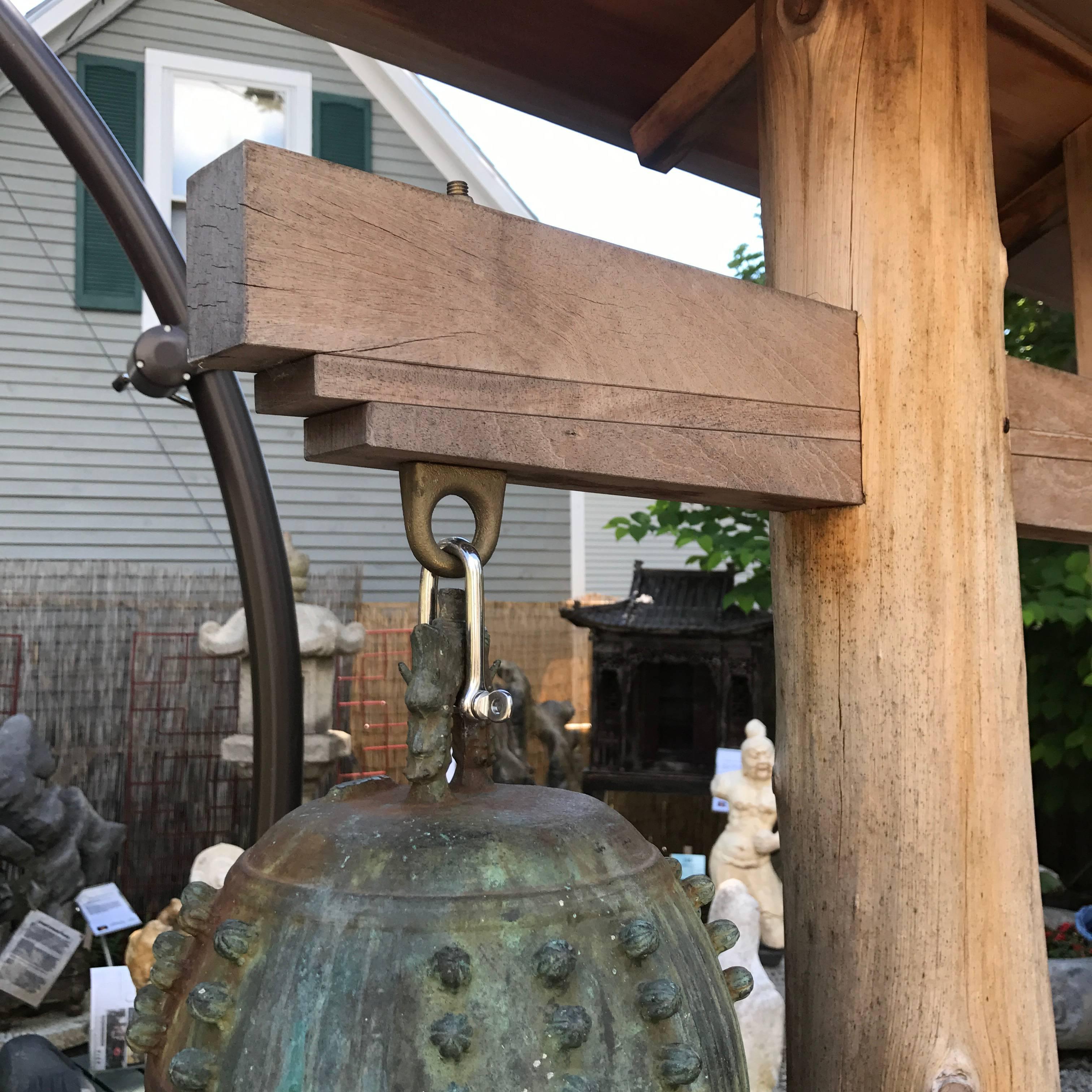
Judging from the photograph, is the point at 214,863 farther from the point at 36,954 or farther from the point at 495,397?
the point at 495,397

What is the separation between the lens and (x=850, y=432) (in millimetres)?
1186

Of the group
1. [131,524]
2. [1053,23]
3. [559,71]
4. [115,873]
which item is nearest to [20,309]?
[131,524]

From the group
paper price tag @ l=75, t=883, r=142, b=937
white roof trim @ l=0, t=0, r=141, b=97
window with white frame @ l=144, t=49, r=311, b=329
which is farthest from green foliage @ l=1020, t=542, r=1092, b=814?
white roof trim @ l=0, t=0, r=141, b=97

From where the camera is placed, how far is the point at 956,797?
118cm

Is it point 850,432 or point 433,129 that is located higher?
point 433,129

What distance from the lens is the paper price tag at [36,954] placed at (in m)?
4.29

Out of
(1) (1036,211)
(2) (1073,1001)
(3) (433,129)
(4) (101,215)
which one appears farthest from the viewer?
(3) (433,129)

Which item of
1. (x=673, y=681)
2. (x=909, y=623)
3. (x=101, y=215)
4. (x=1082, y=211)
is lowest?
(x=673, y=681)

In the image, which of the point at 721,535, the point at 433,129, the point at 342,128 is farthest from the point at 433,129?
the point at 721,535

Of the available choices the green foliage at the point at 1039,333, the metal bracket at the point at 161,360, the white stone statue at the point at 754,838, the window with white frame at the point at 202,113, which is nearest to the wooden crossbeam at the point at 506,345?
the metal bracket at the point at 161,360

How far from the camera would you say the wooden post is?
1172mm

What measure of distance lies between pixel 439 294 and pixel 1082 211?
143cm

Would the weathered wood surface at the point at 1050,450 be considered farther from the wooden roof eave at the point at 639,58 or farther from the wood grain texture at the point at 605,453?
the wooden roof eave at the point at 639,58

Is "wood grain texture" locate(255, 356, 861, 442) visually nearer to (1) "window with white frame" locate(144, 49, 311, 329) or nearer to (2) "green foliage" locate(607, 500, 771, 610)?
(2) "green foliage" locate(607, 500, 771, 610)
